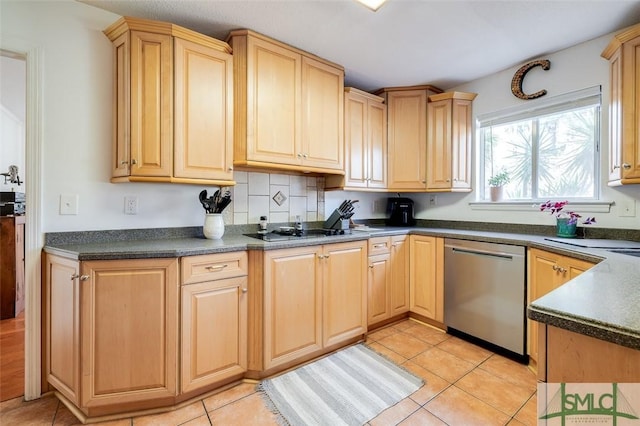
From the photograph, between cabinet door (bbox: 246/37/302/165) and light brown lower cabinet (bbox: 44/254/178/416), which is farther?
cabinet door (bbox: 246/37/302/165)

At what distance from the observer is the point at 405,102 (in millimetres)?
3096

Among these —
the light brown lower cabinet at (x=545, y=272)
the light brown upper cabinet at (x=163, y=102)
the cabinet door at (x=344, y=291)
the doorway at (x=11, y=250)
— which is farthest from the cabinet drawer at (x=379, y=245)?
the doorway at (x=11, y=250)

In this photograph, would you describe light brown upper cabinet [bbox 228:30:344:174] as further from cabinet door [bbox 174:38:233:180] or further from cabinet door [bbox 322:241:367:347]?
cabinet door [bbox 322:241:367:347]

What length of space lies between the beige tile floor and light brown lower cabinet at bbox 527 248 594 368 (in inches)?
10.8

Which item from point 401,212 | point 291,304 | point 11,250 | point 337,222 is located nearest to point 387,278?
point 337,222

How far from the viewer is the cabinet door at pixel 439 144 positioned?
295 cm

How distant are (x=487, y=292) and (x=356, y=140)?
1.76m

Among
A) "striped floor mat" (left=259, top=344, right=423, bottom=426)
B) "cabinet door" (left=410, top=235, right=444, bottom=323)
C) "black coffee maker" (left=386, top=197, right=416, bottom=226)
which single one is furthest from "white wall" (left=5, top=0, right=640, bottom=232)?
"black coffee maker" (left=386, top=197, right=416, bottom=226)

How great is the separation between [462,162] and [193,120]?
8.33 feet

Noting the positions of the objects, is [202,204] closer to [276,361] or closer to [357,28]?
[276,361]

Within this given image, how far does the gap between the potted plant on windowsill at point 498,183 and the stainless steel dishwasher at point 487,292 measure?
0.77 m

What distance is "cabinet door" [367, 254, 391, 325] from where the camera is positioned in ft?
8.51

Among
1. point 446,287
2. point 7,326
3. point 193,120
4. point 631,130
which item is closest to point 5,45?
point 193,120

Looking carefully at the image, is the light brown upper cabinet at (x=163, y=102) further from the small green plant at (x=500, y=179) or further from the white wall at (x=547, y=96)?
the small green plant at (x=500, y=179)
